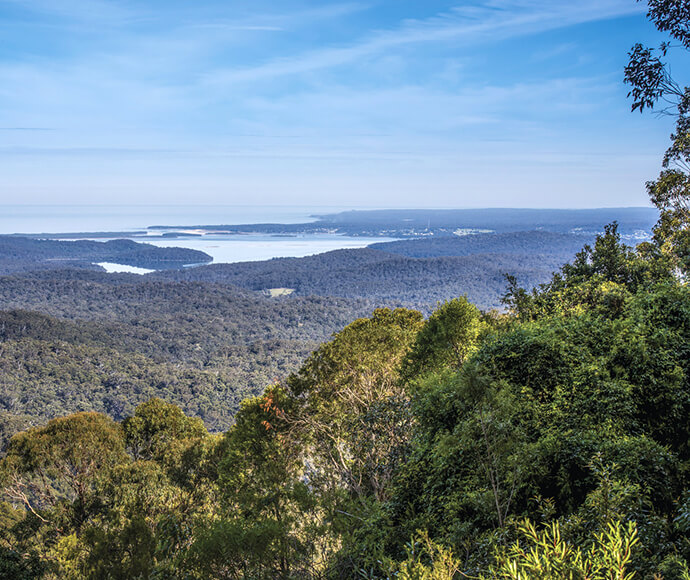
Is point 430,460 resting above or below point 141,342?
above

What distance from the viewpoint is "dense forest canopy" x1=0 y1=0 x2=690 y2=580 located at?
4.16m

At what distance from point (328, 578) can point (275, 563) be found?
87 cm

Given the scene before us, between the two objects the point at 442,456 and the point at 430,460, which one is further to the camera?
the point at 430,460

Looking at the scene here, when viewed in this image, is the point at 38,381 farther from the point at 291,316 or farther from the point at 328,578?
the point at 328,578

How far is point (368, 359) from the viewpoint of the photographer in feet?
44.7

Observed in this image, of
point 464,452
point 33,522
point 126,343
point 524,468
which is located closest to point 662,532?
point 524,468

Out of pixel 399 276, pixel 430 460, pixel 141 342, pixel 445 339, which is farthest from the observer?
pixel 399 276

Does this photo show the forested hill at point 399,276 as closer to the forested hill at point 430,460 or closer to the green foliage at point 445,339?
the forested hill at point 430,460

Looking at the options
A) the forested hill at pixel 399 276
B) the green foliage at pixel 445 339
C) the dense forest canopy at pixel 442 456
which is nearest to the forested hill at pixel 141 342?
the forested hill at pixel 399 276

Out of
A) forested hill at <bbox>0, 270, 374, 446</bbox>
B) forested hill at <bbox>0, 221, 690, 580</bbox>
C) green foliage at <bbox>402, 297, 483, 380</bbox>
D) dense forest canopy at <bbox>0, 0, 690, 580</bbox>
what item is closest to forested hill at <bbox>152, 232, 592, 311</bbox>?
forested hill at <bbox>0, 270, 374, 446</bbox>

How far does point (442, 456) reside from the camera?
6051mm

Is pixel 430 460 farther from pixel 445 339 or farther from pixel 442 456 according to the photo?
pixel 445 339

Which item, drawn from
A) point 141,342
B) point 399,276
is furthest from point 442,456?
point 399,276

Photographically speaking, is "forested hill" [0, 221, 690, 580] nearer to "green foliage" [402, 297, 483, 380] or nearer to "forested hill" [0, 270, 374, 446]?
"green foliage" [402, 297, 483, 380]
